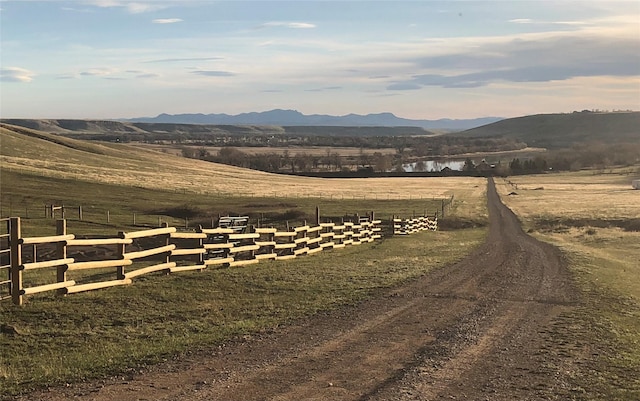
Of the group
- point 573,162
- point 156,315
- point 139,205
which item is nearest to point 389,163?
point 573,162

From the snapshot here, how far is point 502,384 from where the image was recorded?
7.97 m

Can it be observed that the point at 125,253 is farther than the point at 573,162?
No

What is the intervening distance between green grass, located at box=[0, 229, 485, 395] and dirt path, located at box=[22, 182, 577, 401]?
0.57 metres

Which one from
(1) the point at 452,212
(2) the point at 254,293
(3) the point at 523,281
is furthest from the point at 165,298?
(1) the point at 452,212

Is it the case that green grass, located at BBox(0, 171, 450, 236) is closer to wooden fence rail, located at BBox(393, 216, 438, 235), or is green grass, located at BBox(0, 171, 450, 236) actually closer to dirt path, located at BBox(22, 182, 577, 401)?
wooden fence rail, located at BBox(393, 216, 438, 235)

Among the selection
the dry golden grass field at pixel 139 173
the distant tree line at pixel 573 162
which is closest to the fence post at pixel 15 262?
the dry golden grass field at pixel 139 173

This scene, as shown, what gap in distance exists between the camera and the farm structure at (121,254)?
36.8 ft

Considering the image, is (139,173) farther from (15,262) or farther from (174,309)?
(174,309)

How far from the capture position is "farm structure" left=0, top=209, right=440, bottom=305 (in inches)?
441

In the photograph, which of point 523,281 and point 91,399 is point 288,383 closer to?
point 91,399

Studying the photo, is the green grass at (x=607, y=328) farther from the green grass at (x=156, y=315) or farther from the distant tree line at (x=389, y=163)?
the distant tree line at (x=389, y=163)

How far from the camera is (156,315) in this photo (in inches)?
432

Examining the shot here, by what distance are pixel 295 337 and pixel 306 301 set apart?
2879 millimetres

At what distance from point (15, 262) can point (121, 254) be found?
95.6 inches
